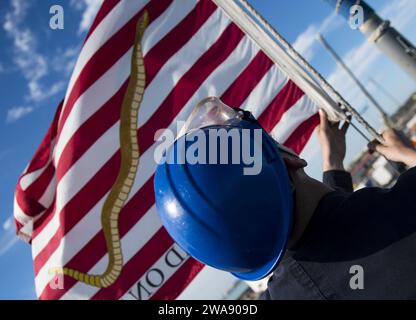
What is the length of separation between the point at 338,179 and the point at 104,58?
2460 mm

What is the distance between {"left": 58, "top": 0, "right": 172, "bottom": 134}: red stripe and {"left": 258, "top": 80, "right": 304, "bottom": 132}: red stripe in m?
1.50

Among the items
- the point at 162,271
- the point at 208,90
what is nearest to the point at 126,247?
the point at 162,271

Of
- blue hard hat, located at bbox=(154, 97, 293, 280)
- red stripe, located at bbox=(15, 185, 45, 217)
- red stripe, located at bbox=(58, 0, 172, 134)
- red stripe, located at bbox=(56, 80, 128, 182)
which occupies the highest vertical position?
blue hard hat, located at bbox=(154, 97, 293, 280)

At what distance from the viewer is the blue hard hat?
1727 mm

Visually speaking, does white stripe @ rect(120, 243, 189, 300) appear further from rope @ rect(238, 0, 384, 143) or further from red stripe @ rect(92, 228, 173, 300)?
rope @ rect(238, 0, 384, 143)

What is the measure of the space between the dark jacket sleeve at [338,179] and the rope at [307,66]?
44 centimetres

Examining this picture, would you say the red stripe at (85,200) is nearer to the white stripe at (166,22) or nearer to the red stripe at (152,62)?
the red stripe at (152,62)

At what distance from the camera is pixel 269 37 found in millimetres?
3287

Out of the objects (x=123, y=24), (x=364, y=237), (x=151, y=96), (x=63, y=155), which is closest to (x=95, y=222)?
(x=63, y=155)

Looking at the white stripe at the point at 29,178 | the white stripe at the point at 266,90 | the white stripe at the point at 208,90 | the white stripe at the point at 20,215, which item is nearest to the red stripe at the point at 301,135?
the white stripe at the point at 266,90

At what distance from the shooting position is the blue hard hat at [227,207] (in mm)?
1727

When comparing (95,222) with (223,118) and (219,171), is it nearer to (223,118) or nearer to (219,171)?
(223,118)

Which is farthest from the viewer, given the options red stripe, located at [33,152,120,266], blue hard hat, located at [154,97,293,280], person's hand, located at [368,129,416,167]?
red stripe, located at [33,152,120,266]

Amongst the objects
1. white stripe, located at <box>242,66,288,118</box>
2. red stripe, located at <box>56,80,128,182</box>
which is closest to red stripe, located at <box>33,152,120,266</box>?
red stripe, located at <box>56,80,128,182</box>
